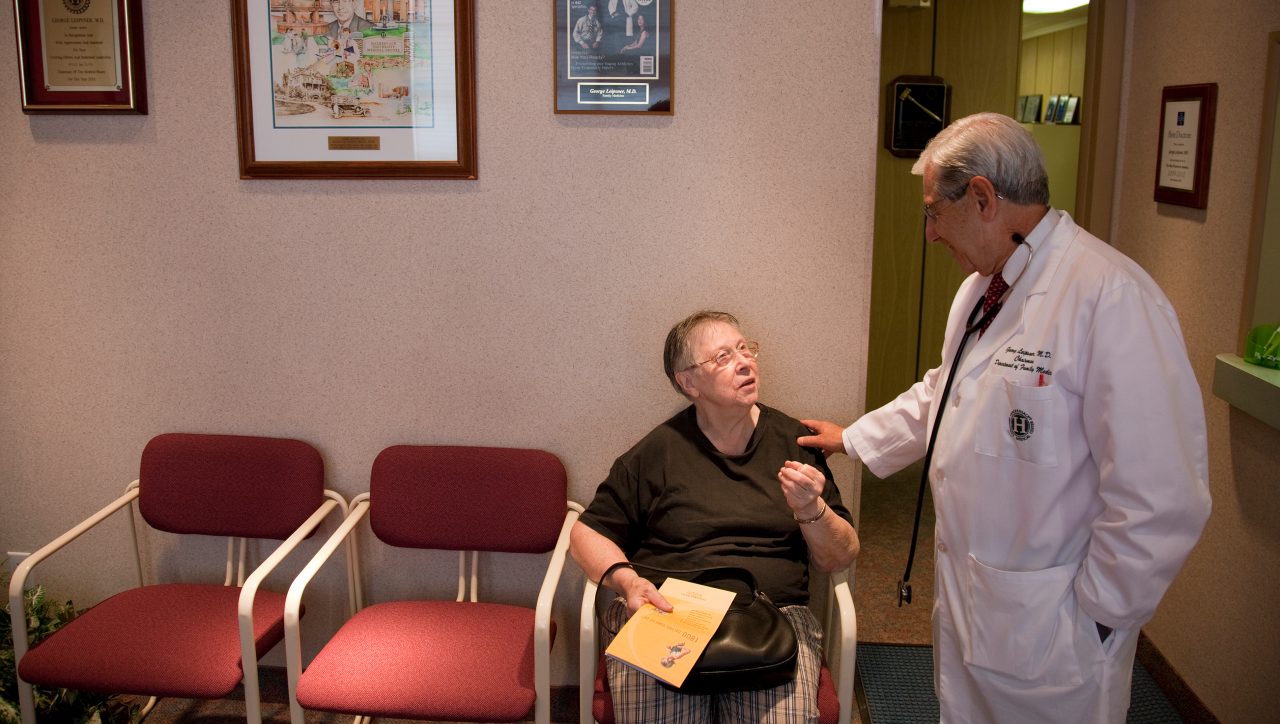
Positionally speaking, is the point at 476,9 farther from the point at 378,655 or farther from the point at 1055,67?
the point at 1055,67

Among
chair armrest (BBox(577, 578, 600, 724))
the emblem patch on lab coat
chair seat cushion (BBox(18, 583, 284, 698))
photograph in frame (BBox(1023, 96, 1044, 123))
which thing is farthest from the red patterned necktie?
photograph in frame (BBox(1023, 96, 1044, 123))

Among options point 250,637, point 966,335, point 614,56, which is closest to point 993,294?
point 966,335

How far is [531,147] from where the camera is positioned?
2.69m

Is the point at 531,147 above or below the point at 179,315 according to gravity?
above

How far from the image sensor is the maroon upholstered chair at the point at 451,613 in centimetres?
227

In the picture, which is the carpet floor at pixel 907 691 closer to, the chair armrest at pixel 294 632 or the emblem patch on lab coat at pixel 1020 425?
the emblem patch on lab coat at pixel 1020 425

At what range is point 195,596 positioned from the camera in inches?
107

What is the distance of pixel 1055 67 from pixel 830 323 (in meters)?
4.09

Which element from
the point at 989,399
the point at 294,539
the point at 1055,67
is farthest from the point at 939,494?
the point at 1055,67

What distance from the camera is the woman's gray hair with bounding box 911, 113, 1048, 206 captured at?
1.88 metres

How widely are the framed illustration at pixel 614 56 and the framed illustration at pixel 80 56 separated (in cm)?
115

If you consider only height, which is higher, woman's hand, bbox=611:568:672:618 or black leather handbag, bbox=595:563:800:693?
woman's hand, bbox=611:568:672:618

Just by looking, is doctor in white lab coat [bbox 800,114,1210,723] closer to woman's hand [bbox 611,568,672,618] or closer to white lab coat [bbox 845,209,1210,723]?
white lab coat [bbox 845,209,1210,723]

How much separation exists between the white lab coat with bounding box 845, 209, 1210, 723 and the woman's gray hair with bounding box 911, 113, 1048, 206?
0.35 ft
